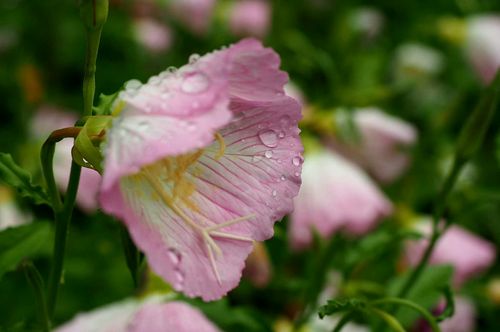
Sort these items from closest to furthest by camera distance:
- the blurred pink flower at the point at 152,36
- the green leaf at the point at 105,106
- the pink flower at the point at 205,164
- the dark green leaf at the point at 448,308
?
the pink flower at the point at 205,164 < the green leaf at the point at 105,106 < the dark green leaf at the point at 448,308 < the blurred pink flower at the point at 152,36

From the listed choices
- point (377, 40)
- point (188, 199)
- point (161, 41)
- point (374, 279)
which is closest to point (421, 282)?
point (374, 279)

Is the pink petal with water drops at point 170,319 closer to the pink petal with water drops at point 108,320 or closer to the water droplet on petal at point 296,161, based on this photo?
the pink petal with water drops at point 108,320

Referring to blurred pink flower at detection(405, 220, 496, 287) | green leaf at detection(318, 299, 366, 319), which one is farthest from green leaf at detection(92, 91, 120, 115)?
blurred pink flower at detection(405, 220, 496, 287)

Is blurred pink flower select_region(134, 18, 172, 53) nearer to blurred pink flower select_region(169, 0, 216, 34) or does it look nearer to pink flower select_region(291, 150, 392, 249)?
blurred pink flower select_region(169, 0, 216, 34)

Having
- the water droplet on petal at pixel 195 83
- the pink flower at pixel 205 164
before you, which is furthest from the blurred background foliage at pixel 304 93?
the water droplet on petal at pixel 195 83

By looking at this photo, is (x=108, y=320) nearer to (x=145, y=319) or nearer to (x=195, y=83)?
(x=145, y=319)

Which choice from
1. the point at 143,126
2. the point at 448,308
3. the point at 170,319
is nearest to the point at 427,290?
the point at 448,308

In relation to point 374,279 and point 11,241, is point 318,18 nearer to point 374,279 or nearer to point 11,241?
point 374,279
